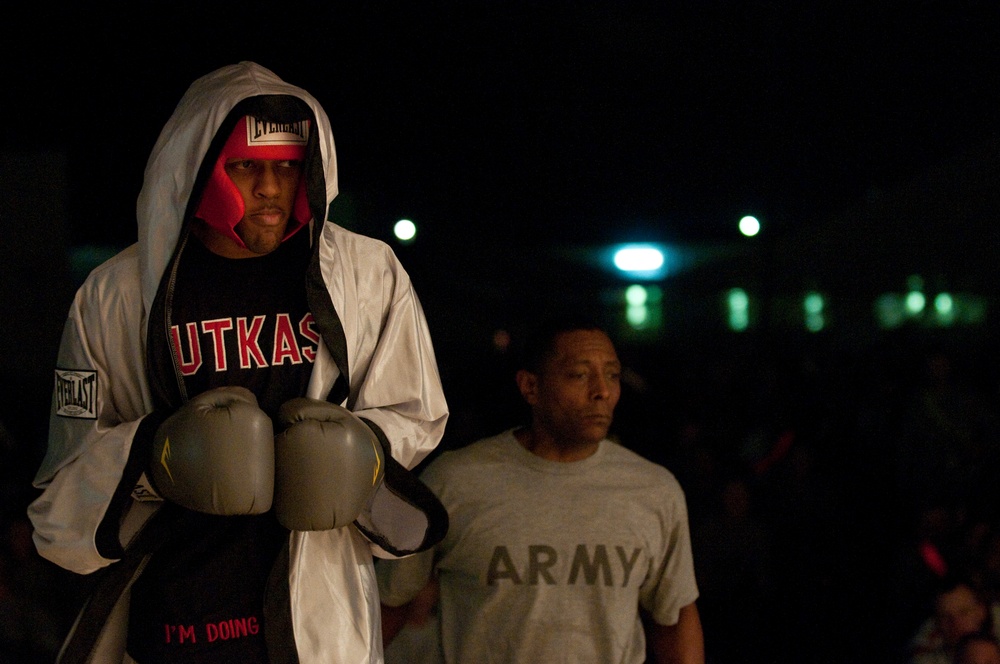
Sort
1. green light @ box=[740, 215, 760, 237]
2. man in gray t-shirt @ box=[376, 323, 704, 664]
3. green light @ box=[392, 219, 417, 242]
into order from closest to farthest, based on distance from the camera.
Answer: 1. man in gray t-shirt @ box=[376, 323, 704, 664]
2. green light @ box=[392, 219, 417, 242]
3. green light @ box=[740, 215, 760, 237]

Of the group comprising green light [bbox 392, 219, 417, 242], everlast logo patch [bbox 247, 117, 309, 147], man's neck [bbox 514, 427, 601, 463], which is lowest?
man's neck [bbox 514, 427, 601, 463]

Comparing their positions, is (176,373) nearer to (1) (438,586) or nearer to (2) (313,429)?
(2) (313,429)

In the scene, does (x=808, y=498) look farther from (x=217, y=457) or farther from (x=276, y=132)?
(x=217, y=457)

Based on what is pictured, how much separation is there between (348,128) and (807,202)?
2.40 meters

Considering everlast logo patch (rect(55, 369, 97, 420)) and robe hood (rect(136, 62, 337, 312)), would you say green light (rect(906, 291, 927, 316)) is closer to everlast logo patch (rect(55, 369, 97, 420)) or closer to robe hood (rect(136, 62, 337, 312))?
robe hood (rect(136, 62, 337, 312))

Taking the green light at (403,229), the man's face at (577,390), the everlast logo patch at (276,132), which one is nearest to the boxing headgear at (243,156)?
the everlast logo patch at (276,132)

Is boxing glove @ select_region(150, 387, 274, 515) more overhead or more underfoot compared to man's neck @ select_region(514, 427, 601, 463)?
more overhead

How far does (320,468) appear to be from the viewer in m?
1.64

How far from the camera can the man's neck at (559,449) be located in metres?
2.48

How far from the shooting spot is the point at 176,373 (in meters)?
1.82

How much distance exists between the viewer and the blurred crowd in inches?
144

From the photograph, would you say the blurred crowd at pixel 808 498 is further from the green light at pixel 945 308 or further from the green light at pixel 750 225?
the green light at pixel 750 225

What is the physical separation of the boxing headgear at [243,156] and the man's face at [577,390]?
2.46 ft

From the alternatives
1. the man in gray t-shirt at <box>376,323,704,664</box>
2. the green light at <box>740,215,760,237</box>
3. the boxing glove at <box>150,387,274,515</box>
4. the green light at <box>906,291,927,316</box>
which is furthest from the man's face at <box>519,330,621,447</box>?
the green light at <box>906,291,927,316</box>
